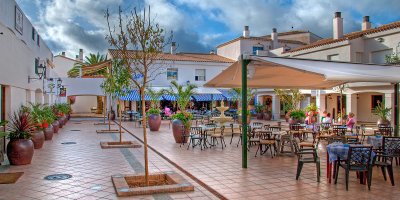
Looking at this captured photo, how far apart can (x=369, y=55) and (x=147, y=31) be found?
23537 millimetres

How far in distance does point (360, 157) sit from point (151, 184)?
4.48 metres

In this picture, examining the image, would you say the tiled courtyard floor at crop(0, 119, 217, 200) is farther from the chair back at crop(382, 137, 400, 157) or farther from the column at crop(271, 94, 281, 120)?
the column at crop(271, 94, 281, 120)

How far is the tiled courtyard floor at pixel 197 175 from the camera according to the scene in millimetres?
6949

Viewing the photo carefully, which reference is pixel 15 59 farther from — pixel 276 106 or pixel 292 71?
pixel 276 106

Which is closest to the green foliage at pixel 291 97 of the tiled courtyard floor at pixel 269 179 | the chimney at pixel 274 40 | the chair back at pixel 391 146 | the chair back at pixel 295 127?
the chair back at pixel 295 127

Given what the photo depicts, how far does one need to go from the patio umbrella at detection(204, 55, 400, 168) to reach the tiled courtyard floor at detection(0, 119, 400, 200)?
1159 millimetres

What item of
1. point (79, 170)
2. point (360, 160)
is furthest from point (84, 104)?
point (360, 160)

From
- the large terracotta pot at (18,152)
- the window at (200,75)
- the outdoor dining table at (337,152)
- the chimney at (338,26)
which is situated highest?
the chimney at (338,26)

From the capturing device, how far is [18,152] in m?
9.95

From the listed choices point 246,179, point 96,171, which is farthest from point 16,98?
point 246,179

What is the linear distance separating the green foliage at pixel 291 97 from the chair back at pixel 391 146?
14.4m

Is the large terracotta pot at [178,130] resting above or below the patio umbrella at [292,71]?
below

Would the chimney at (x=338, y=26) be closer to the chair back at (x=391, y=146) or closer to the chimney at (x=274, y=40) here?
the chimney at (x=274, y=40)

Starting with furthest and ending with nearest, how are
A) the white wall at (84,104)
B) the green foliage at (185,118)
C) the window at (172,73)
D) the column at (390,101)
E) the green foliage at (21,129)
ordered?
1. the white wall at (84,104)
2. the window at (172,73)
3. the column at (390,101)
4. the green foliage at (185,118)
5. the green foliage at (21,129)
